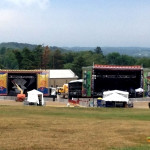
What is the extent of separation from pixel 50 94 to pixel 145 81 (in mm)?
12054

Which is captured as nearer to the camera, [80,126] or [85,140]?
[85,140]

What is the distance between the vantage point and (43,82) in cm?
4947

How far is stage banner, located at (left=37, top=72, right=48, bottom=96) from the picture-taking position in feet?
162

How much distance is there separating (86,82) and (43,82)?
17.6 ft

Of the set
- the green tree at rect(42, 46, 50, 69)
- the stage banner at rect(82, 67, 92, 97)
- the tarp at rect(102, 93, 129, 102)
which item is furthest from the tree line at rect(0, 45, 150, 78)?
the tarp at rect(102, 93, 129, 102)

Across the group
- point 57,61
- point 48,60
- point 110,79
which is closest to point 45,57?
point 48,60

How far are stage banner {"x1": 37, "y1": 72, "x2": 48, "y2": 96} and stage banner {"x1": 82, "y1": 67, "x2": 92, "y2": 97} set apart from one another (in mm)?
4715

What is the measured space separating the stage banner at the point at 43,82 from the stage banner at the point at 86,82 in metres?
4.72

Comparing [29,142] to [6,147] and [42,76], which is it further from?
[42,76]

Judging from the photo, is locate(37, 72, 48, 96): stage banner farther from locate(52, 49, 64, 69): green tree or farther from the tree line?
locate(52, 49, 64, 69): green tree

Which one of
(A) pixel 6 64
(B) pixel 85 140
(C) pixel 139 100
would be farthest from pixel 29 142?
(A) pixel 6 64

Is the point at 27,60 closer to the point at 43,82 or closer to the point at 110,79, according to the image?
the point at 43,82

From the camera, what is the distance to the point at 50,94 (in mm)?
49812

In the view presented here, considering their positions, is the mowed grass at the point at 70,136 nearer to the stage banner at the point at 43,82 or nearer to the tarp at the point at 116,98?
the tarp at the point at 116,98
